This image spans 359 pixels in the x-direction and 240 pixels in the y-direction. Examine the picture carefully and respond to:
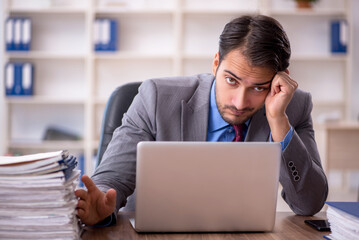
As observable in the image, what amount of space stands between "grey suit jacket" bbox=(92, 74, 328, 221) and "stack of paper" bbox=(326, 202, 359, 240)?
310 millimetres

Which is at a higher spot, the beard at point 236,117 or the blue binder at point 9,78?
the beard at point 236,117

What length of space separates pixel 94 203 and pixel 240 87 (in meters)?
0.64

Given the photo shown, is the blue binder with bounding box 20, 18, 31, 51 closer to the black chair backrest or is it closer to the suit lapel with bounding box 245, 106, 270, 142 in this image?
the black chair backrest

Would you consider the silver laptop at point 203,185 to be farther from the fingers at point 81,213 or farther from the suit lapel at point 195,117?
the suit lapel at point 195,117

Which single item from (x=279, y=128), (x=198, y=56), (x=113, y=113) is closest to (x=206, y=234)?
(x=279, y=128)

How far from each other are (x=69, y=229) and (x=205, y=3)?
381cm

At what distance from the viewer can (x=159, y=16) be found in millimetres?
4414

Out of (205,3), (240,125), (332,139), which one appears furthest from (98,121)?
(240,125)

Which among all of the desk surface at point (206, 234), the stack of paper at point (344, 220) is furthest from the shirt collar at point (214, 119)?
the stack of paper at point (344, 220)

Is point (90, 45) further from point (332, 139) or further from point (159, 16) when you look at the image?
point (332, 139)

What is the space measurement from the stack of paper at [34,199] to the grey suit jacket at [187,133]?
35cm

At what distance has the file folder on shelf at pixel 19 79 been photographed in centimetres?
408

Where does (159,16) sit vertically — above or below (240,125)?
above

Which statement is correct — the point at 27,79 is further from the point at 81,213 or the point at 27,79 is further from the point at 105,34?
the point at 81,213
